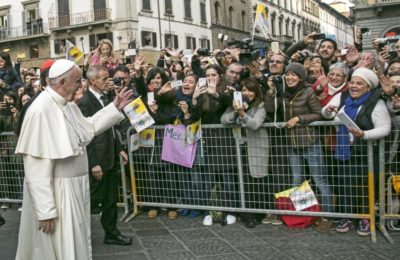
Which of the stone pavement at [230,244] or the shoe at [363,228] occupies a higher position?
the shoe at [363,228]

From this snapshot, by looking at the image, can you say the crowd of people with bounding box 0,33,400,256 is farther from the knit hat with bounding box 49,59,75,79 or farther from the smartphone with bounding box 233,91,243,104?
the knit hat with bounding box 49,59,75,79

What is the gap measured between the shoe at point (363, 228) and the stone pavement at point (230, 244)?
0.07m

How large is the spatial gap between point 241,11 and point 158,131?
173 feet

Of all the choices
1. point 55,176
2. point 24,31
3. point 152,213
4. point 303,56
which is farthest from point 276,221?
point 24,31

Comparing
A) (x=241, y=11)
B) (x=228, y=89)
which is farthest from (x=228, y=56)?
(x=241, y=11)

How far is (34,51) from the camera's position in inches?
1719

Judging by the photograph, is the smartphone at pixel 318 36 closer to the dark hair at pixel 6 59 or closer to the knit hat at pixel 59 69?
the knit hat at pixel 59 69

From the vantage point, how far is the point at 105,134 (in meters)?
5.38

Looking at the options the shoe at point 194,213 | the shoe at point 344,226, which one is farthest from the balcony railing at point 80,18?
the shoe at point 344,226

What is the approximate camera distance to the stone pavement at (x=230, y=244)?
4941 mm

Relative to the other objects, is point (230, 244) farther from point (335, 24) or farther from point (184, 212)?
point (335, 24)

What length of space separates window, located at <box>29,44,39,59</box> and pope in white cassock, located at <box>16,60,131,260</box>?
4247 cm

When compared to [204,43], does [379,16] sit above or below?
below

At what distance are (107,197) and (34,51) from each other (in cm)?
4139
